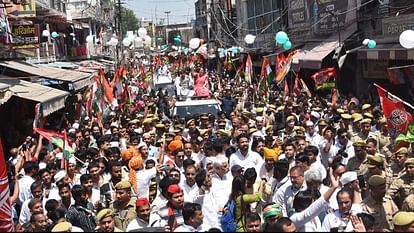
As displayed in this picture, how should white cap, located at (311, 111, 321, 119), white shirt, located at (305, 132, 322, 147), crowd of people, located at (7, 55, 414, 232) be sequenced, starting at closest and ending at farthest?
crowd of people, located at (7, 55, 414, 232) < white shirt, located at (305, 132, 322, 147) < white cap, located at (311, 111, 321, 119)

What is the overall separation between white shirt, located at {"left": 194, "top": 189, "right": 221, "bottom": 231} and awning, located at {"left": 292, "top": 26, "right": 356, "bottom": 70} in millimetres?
16112

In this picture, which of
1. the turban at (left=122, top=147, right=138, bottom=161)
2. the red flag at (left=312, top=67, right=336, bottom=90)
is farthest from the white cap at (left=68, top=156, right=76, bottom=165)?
the red flag at (left=312, top=67, right=336, bottom=90)

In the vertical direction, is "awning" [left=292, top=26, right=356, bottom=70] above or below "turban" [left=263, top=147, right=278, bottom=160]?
above

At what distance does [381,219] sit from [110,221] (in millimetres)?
2488

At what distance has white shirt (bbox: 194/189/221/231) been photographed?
6.30 metres

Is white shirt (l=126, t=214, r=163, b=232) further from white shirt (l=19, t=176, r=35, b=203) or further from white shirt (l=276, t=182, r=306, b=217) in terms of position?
white shirt (l=19, t=176, r=35, b=203)

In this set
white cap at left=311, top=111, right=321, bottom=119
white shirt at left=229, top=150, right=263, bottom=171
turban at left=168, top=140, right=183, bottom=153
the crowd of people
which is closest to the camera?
the crowd of people

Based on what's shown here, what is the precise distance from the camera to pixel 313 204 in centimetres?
521

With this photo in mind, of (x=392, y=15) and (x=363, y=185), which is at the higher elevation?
(x=392, y=15)

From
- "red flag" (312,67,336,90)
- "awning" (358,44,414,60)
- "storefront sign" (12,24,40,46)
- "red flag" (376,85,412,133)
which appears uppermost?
"storefront sign" (12,24,40,46)

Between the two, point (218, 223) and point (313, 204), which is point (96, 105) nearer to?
point (218, 223)

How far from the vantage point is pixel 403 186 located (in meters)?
6.77

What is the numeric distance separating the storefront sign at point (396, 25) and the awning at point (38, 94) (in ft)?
30.3

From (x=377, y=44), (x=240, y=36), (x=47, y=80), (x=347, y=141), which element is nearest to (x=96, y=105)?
(x=47, y=80)
